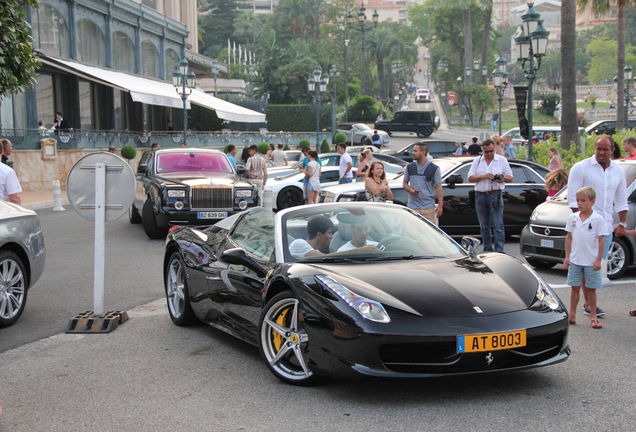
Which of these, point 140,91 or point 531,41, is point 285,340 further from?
point 140,91

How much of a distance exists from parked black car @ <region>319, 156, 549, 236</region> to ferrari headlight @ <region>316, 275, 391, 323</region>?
369 inches

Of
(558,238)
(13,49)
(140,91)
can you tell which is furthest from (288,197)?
(140,91)

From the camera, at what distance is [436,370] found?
18.2ft

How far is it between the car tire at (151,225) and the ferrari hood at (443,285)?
1062 centimetres

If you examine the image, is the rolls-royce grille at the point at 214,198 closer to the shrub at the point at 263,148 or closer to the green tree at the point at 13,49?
the green tree at the point at 13,49

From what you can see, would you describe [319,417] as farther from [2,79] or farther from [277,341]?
[2,79]

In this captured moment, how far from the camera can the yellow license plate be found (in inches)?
218

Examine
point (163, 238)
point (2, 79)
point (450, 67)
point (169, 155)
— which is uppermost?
point (450, 67)

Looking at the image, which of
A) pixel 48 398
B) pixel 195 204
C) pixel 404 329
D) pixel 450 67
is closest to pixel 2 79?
pixel 195 204

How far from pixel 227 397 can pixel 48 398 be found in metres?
1.25

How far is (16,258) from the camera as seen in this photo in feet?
28.5

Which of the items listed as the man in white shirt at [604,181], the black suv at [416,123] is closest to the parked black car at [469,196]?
the man in white shirt at [604,181]

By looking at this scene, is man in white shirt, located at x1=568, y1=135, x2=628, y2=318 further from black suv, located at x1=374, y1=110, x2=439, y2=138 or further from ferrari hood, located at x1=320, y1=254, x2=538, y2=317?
black suv, located at x1=374, y1=110, x2=439, y2=138

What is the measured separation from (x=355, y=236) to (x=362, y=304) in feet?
4.17
